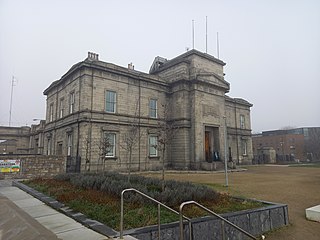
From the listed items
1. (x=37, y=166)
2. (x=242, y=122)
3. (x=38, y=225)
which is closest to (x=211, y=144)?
(x=242, y=122)

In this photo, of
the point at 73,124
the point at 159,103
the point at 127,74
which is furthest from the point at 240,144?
the point at 73,124

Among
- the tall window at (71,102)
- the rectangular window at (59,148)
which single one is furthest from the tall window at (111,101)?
the rectangular window at (59,148)

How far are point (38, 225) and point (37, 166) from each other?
13.6 metres

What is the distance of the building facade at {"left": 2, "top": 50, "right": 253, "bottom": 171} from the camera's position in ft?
69.5

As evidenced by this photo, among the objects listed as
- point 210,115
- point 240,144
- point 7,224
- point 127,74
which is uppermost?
point 127,74

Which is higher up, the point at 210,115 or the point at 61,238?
the point at 210,115

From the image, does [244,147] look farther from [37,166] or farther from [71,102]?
[37,166]

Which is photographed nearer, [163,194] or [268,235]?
[268,235]

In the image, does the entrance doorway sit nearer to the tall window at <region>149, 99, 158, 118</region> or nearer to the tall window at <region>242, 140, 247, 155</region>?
the tall window at <region>149, 99, 158, 118</region>

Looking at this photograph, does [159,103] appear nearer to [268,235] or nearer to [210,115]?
[210,115]

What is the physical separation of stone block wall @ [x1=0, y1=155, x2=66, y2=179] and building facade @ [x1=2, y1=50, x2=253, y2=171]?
1853mm

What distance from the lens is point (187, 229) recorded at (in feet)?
17.8

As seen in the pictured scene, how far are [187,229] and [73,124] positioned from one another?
746 inches

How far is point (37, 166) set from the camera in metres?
17.7
